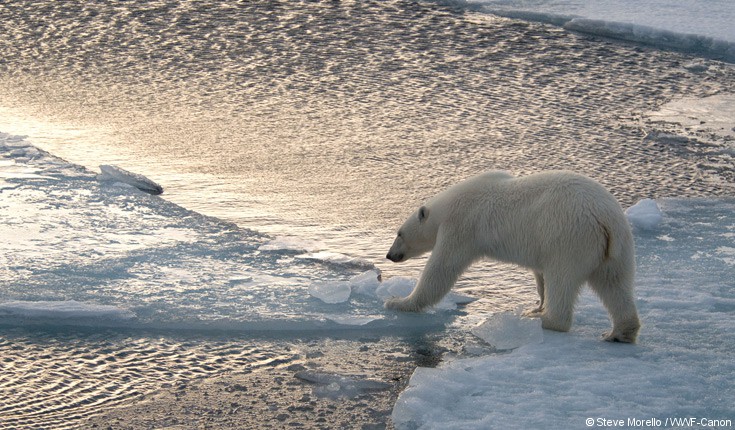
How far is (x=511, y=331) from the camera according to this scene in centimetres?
433

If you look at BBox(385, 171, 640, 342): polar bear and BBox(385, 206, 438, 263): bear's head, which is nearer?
BBox(385, 171, 640, 342): polar bear

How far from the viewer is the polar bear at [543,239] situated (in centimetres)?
415

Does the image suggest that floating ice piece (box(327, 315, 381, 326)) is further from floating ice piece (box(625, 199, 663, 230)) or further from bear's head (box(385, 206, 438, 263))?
floating ice piece (box(625, 199, 663, 230))

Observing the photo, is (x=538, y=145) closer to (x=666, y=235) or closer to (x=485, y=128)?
(x=485, y=128)

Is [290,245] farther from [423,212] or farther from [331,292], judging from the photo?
[423,212]

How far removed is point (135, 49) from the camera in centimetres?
942

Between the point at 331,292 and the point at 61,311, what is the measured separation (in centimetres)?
120

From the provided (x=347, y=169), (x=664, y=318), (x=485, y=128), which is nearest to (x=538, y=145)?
(x=485, y=128)

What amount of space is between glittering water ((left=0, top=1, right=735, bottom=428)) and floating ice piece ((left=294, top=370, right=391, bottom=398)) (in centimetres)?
29

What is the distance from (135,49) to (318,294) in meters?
5.39

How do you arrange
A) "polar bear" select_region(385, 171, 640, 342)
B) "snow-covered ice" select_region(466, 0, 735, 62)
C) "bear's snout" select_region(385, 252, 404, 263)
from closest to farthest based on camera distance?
"polar bear" select_region(385, 171, 640, 342), "bear's snout" select_region(385, 252, 404, 263), "snow-covered ice" select_region(466, 0, 735, 62)

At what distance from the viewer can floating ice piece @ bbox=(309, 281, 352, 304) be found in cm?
473

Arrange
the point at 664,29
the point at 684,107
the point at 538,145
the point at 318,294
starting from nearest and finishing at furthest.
A: 1. the point at 318,294
2. the point at 538,145
3. the point at 684,107
4. the point at 664,29

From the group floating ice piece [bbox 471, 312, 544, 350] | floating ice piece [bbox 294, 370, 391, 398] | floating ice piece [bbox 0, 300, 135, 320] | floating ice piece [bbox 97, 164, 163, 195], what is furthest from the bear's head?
floating ice piece [bbox 97, 164, 163, 195]
